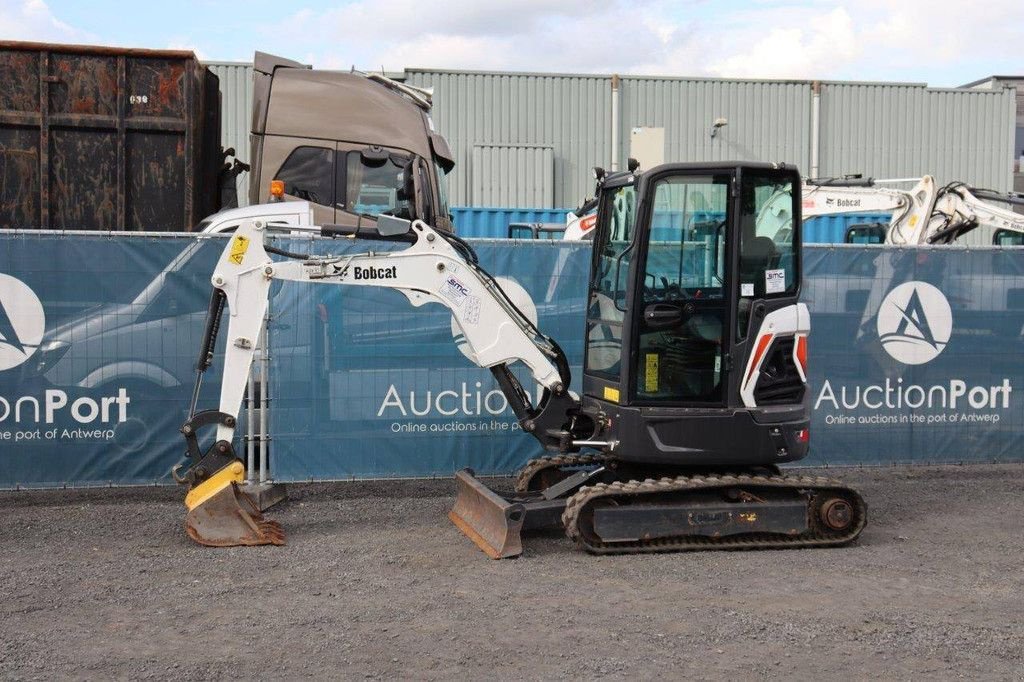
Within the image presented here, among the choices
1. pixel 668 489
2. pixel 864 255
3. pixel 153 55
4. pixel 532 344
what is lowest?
pixel 668 489

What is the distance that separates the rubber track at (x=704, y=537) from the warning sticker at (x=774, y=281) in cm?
123

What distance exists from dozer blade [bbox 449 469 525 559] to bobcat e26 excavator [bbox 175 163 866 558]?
2 cm

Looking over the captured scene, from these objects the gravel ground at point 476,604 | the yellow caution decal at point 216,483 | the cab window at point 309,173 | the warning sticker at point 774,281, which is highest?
the cab window at point 309,173

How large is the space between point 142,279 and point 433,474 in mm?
2877

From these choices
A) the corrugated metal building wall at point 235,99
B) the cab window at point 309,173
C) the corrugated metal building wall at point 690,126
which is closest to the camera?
the cab window at point 309,173

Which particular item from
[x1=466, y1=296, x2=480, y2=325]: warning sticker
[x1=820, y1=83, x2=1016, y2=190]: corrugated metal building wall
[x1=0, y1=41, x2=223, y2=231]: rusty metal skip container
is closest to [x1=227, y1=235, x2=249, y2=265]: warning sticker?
[x1=466, y1=296, x2=480, y2=325]: warning sticker

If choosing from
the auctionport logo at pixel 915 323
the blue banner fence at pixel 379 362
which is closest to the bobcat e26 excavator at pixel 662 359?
the blue banner fence at pixel 379 362

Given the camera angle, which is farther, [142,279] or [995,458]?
[995,458]

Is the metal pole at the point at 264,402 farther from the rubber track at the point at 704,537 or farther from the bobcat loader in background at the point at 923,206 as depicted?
the bobcat loader in background at the point at 923,206

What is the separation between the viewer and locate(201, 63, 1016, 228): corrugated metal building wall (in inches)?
1042

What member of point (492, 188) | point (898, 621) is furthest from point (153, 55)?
point (492, 188)

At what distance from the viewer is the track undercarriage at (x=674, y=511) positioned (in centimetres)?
686

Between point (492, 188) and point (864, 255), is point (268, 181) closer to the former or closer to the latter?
point (864, 255)

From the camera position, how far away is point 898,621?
18.5 feet
